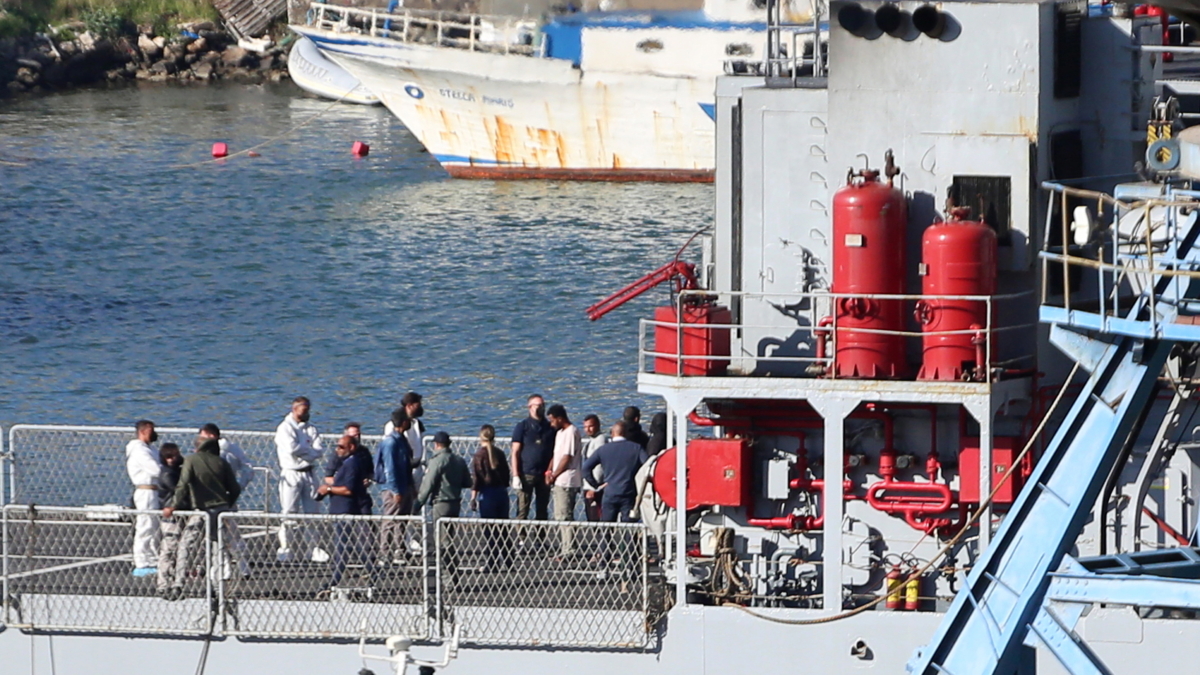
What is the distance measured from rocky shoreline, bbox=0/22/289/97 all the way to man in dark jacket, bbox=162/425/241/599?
67127 millimetres

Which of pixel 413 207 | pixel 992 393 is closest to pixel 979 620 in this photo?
pixel 992 393

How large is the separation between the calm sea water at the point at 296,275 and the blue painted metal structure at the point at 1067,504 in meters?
19.7

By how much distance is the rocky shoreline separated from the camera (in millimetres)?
82500

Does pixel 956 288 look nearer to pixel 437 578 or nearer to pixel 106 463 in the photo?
pixel 437 578

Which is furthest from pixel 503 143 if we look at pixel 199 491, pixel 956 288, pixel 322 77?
pixel 956 288

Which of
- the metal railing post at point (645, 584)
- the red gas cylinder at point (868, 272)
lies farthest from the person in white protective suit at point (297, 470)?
the red gas cylinder at point (868, 272)

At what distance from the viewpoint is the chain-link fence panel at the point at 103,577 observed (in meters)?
18.3

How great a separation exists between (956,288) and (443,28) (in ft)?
172

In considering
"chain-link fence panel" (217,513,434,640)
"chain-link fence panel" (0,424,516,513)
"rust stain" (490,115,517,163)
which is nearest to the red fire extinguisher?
"chain-link fence panel" (217,513,434,640)

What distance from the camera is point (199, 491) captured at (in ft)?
60.4

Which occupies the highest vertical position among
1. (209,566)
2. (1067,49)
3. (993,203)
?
(1067,49)

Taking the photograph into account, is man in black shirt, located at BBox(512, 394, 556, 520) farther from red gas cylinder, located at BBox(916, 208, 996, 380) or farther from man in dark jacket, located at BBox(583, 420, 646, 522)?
red gas cylinder, located at BBox(916, 208, 996, 380)

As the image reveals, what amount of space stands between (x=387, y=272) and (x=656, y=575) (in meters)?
30.3

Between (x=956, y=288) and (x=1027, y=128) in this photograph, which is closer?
(x=956, y=288)
